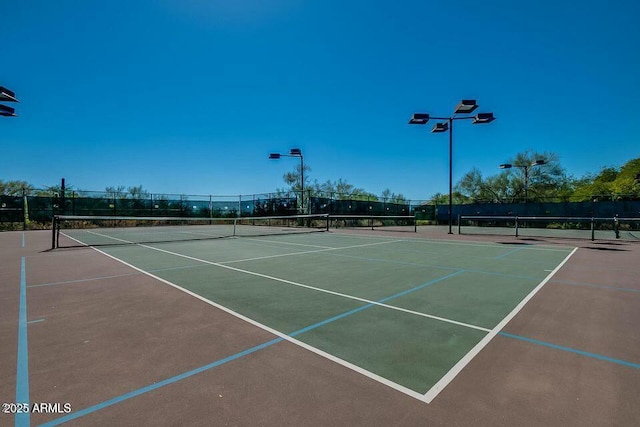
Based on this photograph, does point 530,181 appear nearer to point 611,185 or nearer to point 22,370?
point 611,185

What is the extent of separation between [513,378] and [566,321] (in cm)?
213

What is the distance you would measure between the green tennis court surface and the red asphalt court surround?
0.77 feet

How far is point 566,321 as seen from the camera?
162 inches

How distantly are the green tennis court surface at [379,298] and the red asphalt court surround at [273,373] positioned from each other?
235mm

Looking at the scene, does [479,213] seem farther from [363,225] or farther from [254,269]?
[254,269]

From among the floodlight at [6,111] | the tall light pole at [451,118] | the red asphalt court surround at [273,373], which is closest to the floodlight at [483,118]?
the tall light pole at [451,118]

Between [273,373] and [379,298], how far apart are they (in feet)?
8.99

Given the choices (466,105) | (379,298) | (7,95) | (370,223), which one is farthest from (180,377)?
(370,223)

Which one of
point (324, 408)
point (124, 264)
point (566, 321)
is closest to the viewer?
point (324, 408)

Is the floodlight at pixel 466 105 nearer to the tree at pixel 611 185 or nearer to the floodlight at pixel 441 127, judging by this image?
the floodlight at pixel 441 127

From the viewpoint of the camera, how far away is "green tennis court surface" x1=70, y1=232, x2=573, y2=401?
10.3 ft

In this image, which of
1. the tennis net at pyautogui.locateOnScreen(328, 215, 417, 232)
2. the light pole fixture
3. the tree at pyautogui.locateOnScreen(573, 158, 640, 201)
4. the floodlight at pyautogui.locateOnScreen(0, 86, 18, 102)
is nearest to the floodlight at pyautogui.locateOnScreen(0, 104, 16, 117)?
the light pole fixture

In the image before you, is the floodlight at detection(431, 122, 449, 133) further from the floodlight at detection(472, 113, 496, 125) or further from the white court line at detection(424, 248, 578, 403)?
the white court line at detection(424, 248, 578, 403)

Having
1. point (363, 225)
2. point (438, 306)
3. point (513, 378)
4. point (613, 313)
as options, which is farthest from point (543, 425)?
point (363, 225)
